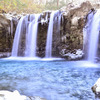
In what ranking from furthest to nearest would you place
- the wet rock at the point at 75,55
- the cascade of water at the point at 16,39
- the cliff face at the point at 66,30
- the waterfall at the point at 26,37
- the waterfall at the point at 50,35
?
the cascade of water at the point at 16,39 → the waterfall at the point at 26,37 → the waterfall at the point at 50,35 → the cliff face at the point at 66,30 → the wet rock at the point at 75,55

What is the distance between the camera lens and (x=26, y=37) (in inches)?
540

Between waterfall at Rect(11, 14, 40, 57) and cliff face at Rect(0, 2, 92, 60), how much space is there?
1.73 feet

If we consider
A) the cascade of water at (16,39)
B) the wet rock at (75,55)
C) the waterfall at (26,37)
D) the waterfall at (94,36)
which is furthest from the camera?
the cascade of water at (16,39)

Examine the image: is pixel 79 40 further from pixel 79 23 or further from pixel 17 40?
pixel 17 40

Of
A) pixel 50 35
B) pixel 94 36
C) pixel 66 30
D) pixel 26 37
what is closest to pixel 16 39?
pixel 26 37

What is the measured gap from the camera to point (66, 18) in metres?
11.9

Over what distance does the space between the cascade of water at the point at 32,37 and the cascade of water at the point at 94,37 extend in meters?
5.69

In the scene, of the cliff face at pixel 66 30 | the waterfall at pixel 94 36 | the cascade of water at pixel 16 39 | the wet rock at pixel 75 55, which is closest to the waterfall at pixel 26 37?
the cascade of water at pixel 16 39

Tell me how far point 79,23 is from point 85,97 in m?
9.26

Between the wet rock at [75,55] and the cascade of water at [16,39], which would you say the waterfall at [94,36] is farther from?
the cascade of water at [16,39]

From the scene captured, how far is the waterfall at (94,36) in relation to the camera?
9539 mm

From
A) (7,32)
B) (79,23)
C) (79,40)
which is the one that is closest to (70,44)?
(79,40)

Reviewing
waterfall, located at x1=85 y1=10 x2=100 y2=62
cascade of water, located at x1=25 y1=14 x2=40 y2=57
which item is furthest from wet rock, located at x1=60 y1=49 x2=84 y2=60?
cascade of water, located at x1=25 y1=14 x2=40 y2=57

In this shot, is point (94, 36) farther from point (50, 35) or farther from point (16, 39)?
point (16, 39)
